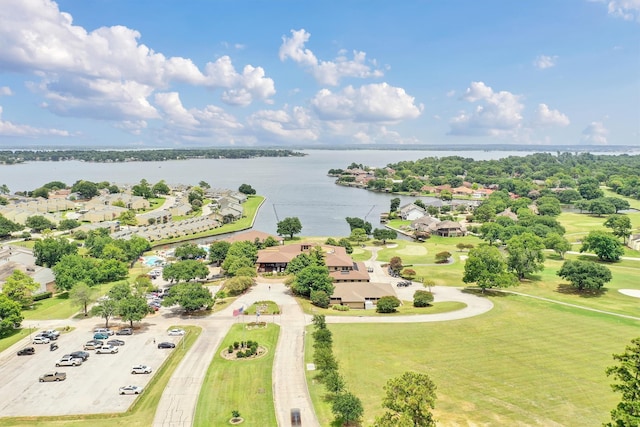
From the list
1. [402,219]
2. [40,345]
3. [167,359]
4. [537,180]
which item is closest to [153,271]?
[40,345]

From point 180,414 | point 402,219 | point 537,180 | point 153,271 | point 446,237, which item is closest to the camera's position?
point 180,414

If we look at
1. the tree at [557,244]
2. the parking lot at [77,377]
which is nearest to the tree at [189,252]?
the parking lot at [77,377]

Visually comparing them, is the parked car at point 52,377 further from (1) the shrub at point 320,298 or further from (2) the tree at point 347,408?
(1) the shrub at point 320,298

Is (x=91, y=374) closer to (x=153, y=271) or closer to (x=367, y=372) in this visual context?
Result: (x=367, y=372)

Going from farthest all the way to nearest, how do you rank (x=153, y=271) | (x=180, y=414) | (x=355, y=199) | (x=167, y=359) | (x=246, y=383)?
(x=355, y=199)
(x=153, y=271)
(x=167, y=359)
(x=246, y=383)
(x=180, y=414)

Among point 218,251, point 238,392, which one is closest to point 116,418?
point 238,392

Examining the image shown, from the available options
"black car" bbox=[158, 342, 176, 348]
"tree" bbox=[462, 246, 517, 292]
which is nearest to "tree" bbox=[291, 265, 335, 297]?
"black car" bbox=[158, 342, 176, 348]

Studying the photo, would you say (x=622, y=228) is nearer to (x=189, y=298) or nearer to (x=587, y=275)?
(x=587, y=275)
